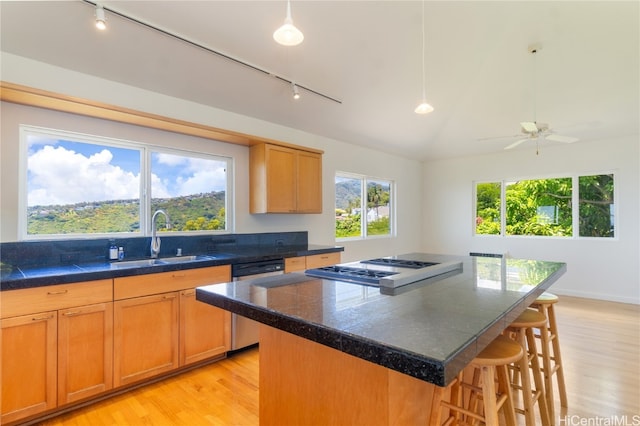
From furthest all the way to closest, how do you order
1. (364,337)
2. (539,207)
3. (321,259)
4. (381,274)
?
(539,207)
(321,259)
(381,274)
(364,337)

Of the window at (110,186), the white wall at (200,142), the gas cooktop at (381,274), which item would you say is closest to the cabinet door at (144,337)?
the window at (110,186)

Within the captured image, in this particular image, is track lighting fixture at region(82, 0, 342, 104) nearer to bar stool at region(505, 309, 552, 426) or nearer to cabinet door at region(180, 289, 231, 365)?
cabinet door at region(180, 289, 231, 365)

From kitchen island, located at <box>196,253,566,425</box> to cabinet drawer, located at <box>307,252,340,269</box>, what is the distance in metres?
1.72

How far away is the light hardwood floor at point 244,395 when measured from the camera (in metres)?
2.04

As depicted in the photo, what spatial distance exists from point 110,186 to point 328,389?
2643 millimetres

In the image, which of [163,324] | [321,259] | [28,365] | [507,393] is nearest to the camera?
[507,393]

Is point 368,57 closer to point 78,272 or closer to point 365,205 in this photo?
point 365,205

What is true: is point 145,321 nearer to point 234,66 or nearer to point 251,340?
point 251,340

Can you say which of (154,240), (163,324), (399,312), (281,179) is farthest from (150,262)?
(399,312)

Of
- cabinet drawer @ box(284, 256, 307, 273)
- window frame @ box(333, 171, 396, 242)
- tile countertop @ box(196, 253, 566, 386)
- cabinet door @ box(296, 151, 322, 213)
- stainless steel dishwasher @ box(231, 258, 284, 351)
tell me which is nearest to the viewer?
tile countertop @ box(196, 253, 566, 386)

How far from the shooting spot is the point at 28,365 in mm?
1910

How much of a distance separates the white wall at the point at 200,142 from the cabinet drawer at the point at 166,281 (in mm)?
890

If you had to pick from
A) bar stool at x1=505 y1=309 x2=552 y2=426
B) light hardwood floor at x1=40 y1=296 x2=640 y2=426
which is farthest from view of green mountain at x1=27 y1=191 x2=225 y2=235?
bar stool at x1=505 y1=309 x2=552 y2=426

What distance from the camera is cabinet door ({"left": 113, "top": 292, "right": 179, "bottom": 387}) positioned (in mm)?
2242
